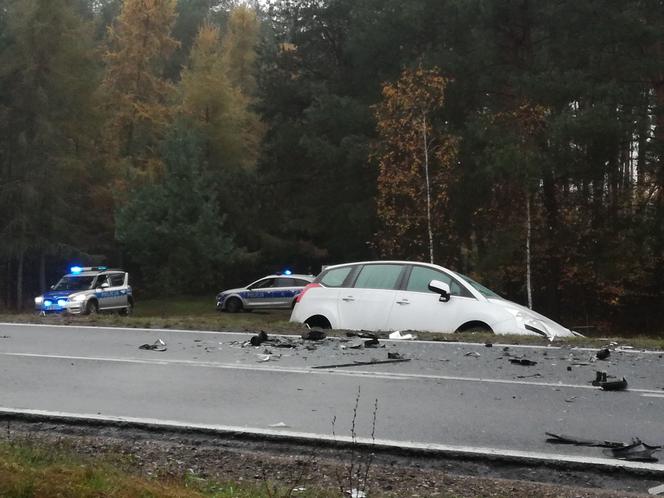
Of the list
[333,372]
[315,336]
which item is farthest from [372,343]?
[333,372]

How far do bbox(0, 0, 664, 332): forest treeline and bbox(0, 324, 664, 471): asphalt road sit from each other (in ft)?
58.0

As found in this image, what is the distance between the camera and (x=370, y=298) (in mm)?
12531

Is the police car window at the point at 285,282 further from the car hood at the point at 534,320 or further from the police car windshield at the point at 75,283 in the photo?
the car hood at the point at 534,320

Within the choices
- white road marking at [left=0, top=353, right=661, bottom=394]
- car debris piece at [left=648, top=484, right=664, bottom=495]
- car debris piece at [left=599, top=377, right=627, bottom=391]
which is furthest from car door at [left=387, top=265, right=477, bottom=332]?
A: car debris piece at [left=648, top=484, right=664, bottom=495]

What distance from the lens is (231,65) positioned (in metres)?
55.6

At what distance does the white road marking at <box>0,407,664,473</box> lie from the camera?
219 inches

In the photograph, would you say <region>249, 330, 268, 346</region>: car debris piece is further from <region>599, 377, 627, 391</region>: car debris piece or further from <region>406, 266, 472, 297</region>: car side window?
<region>599, 377, 627, 391</region>: car debris piece

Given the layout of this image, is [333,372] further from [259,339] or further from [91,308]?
[91,308]

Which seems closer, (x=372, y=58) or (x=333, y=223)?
(x=372, y=58)

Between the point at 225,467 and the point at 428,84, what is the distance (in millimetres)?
25865

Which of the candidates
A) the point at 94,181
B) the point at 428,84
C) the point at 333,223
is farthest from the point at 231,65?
the point at 428,84

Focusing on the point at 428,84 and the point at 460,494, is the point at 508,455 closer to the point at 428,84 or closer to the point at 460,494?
the point at 460,494

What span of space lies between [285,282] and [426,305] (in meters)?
21.4

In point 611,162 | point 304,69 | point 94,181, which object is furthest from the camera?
point 94,181
